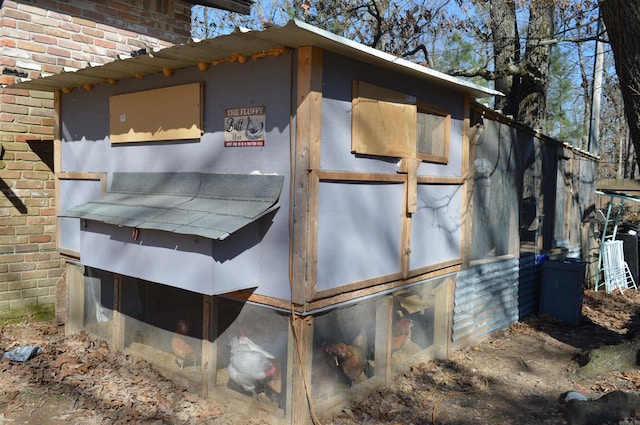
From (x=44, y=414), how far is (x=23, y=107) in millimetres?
3729

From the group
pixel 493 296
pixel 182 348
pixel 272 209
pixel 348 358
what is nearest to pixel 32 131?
pixel 182 348

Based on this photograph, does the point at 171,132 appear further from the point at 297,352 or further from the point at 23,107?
the point at 23,107

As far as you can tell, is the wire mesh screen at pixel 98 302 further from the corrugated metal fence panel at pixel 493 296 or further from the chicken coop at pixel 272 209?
the corrugated metal fence panel at pixel 493 296

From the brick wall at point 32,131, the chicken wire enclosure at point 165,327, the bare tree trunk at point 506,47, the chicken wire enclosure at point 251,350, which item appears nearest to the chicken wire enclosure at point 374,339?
the chicken wire enclosure at point 251,350

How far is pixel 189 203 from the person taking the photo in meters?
4.43

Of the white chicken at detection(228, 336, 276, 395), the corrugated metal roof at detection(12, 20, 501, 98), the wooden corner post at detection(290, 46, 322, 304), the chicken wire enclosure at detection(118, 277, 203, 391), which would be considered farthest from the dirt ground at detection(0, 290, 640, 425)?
the corrugated metal roof at detection(12, 20, 501, 98)

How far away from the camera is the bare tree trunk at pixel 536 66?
10343 mm

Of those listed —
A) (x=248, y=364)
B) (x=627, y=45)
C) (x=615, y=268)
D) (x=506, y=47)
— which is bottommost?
(x=615, y=268)

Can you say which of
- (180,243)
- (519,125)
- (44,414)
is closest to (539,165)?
(519,125)

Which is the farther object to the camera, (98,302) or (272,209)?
(98,302)

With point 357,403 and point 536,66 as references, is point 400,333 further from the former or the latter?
point 536,66

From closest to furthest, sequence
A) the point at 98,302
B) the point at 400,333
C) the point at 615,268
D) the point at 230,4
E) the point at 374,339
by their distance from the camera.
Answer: the point at 374,339
the point at 400,333
the point at 98,302
the point at 230,4
the point at 615,268

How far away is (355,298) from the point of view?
14.8ft

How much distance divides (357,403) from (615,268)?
8315 millimetres
